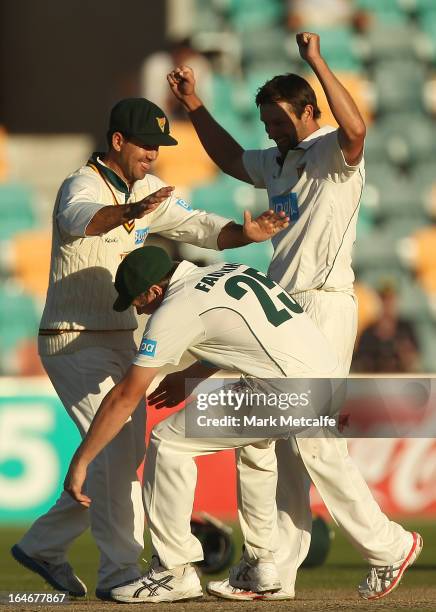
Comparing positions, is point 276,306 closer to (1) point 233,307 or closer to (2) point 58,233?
(1) point 233,307

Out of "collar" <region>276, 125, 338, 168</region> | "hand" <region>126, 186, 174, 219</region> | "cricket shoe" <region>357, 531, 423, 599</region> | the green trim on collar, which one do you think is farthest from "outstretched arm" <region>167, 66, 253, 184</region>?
"cricket shoe" <region>357, 531, 423, 599</region>

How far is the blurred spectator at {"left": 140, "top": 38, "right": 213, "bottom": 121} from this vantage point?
14.9 meters

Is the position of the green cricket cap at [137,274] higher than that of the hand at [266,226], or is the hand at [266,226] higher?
the hand at [266,226]

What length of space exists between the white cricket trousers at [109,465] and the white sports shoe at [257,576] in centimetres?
43

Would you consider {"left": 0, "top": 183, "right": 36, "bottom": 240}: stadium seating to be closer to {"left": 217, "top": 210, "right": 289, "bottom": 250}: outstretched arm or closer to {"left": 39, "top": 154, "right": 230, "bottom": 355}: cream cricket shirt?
{"left": 39, "top": 154, "right": 230, "bottom": 355}: cream cricket shirt

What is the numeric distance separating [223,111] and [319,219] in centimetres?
1006

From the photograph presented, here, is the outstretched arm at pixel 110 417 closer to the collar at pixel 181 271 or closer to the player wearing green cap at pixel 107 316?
the collar at pixel 181 271

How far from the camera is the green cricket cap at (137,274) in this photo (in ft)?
16.8

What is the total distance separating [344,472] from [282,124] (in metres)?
1.55

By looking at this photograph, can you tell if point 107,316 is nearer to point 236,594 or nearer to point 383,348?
point 236,594

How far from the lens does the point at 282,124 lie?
584 centimetres

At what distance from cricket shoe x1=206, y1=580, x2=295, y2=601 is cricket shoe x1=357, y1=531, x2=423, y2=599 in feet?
1.19

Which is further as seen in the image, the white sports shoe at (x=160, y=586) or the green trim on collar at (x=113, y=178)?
the green trim on collar at (x=113, y=178)

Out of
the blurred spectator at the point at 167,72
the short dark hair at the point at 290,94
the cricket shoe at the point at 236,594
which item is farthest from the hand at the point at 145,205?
the blurred spectator at the point at 167,72
